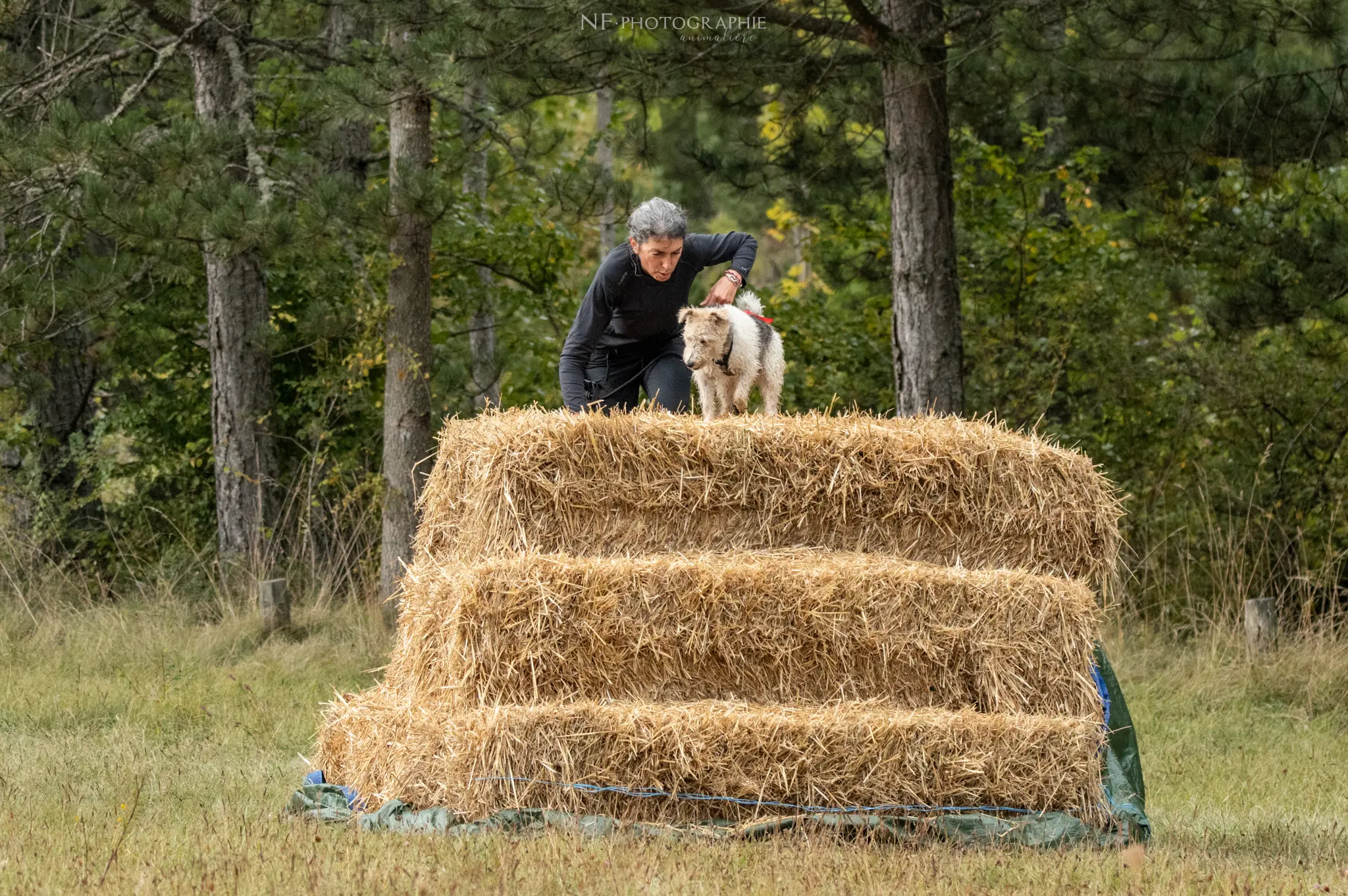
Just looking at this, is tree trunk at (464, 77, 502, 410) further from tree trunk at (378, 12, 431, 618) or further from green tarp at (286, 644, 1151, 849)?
green tarp at (286, 644, 1151, 849)

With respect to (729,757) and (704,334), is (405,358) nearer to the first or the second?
(704,334)

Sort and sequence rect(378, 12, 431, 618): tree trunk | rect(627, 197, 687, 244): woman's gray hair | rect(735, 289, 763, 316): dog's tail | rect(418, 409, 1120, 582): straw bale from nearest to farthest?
rect(418, 409, 1120, 582): straw bale
rect(627, 197, 687, 244): woman's gray hair
rect(735, 289, 763, 316): dog's tail
rect(378, 12, 431, 618): tree trunk

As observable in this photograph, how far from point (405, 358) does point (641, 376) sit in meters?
4.15

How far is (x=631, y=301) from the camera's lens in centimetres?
649

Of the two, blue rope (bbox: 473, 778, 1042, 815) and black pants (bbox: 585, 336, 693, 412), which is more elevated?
black pants (bbox: 585, 336, 693, 412)

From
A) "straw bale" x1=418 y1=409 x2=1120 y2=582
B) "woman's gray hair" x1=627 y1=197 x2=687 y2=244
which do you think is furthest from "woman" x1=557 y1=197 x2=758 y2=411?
"straw bale" x1=418 y1=409 x2=1120 y2=582

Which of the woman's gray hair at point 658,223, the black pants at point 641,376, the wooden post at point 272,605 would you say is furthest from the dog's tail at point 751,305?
the wooden post at point 272,605

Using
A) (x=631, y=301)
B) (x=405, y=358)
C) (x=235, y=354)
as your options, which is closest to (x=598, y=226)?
(x=405, y=358)

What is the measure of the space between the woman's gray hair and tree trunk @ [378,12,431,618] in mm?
4586

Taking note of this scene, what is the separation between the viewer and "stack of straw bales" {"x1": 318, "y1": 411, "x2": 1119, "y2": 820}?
5082 mm

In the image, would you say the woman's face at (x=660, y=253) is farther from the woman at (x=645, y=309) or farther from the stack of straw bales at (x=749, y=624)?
the stack of straw bales at (x=749, y=624)

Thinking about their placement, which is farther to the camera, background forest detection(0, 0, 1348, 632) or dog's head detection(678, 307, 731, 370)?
background forest detection(0, 0, 1348, 632)

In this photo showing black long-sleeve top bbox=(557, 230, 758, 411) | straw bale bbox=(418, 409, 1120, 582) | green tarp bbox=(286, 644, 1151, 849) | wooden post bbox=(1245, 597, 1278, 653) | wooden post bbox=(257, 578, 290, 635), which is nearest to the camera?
green tarp bbox=(286, 644, 1151, 849)

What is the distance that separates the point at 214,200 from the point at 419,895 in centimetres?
629
